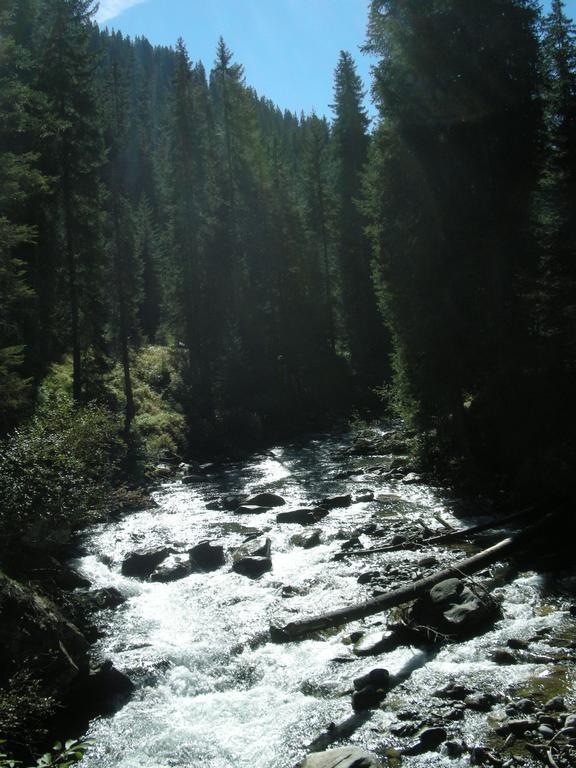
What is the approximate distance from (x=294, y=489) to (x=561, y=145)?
47.7 feet

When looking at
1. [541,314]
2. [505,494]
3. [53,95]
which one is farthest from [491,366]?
[53,95]

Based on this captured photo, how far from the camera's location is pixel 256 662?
10.3 meters

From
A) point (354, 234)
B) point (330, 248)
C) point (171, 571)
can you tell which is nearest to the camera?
point (171, 571)

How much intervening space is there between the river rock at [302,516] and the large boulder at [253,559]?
8.29 ft

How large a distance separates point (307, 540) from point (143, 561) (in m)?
4.13

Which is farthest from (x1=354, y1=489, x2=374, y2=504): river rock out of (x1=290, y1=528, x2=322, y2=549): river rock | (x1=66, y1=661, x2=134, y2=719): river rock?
(x1=66, y1=661, x2=134, y2=719): river rock

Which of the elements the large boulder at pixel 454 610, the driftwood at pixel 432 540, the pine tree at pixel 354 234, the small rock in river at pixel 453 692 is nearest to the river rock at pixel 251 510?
the driftwood at pixel 432 540

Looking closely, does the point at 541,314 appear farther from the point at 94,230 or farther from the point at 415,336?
the point at 94,230

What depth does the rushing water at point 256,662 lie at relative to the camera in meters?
8.21

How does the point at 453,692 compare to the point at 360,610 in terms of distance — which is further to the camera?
the point at 360,610

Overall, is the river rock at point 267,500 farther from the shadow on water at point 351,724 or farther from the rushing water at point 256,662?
the shadow on water at point 351,724

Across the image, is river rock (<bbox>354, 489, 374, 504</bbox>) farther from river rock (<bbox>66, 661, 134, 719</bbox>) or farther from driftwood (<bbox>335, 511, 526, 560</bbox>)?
river rock (<bbox>66, 661, 134, 719</bbox>)

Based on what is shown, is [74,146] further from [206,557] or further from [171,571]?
[171,571]

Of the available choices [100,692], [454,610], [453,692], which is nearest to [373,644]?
[454,610]
